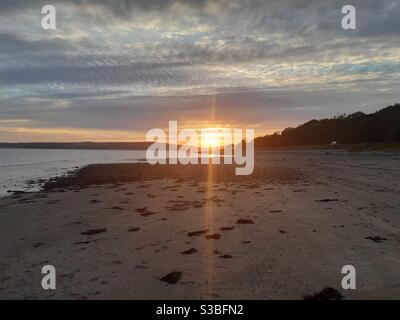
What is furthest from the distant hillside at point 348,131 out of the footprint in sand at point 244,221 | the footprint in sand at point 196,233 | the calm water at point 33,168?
the footprint in sand at point 196,233

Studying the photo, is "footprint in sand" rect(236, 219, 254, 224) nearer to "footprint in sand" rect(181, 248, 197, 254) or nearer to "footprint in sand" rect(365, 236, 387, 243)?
"footprint in sand" rect(181, 248, 197, 254)

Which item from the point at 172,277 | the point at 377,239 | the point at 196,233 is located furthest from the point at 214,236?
the point at 377,239

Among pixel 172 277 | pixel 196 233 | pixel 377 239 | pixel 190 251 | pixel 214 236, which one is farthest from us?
pixel 196 233

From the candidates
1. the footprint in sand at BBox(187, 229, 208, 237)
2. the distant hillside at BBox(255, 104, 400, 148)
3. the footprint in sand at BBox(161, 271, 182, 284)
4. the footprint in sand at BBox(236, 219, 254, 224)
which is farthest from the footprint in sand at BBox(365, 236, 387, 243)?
the distant hillside at BBox(255, 104, 400, 148)

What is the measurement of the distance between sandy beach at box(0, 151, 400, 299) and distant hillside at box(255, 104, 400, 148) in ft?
131

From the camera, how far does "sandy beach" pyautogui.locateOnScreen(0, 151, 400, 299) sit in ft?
19.2

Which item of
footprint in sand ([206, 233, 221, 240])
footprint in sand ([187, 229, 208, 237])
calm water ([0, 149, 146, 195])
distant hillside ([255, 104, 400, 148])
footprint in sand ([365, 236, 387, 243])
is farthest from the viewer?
distant hillside ([255, 104, 400, 148])

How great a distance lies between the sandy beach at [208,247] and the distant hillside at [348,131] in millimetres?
Result: 39856

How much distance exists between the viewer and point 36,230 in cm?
1029

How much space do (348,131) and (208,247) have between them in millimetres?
62238

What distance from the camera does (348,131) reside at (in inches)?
2542

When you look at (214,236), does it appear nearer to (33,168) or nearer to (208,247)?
(208,247)

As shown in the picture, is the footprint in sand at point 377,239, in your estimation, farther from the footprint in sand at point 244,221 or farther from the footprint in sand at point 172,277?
the footprint in sand at point 172,277
